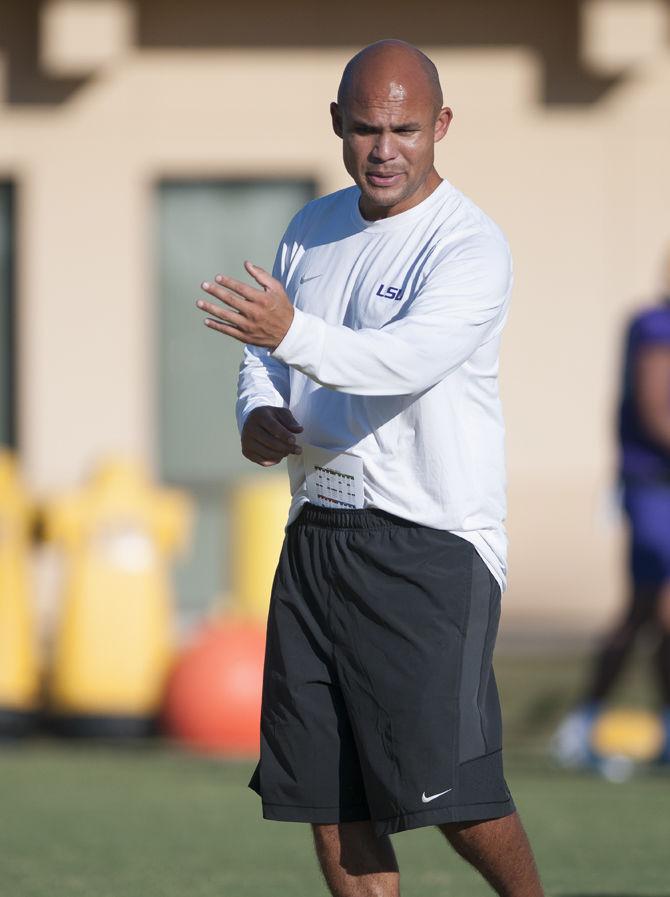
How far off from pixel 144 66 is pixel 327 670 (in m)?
9.55

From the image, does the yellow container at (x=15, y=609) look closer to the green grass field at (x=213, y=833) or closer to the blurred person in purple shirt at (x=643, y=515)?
the green grass field at (x=213, y=833)

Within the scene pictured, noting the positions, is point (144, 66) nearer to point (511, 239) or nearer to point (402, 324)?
point (511, 239)

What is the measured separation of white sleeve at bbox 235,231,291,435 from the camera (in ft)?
13.7

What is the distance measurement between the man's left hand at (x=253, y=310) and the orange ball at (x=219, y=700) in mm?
4825

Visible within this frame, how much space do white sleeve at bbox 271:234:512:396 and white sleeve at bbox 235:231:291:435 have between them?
40cm

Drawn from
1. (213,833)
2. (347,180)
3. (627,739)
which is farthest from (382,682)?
(347,180)

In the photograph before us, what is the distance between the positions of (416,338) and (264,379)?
613 mm

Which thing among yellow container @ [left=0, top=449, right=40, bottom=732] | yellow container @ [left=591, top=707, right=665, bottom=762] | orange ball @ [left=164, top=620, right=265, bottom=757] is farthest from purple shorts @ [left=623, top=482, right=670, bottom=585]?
yellow container @ [left=0, top=449, right=40, bottom=732]

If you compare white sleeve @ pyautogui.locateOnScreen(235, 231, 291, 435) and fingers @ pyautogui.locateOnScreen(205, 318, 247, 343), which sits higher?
fingers @ pyautogui.locateOnScreen(205, 318, 247, 343)

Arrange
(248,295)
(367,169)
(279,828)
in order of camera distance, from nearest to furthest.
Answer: (248,295)
(367,169)
(279,828)

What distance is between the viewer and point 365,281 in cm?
400

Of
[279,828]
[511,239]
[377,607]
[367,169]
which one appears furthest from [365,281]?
[511,239]

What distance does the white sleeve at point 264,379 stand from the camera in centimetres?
417

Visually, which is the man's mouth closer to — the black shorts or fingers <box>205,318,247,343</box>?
fingers <box>205,318,247,343</box>
